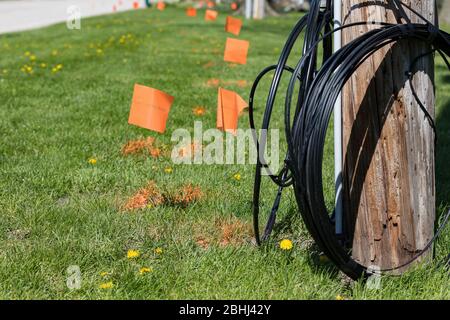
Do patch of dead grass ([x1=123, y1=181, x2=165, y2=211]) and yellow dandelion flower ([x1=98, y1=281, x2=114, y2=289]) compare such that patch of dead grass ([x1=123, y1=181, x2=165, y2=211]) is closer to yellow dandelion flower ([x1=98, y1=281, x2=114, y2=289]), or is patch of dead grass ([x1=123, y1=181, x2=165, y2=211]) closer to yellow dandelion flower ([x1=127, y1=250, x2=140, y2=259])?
yellow dandelion flower ([x1=127, y1=250, x2=140, y2=259])

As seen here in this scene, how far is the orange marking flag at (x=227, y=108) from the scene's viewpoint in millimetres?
3332

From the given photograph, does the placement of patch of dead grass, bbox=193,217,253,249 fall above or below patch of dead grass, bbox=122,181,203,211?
below

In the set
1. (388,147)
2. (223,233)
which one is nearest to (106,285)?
(223,233)

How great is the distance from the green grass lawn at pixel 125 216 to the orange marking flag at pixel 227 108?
537mm

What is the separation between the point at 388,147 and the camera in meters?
2.79

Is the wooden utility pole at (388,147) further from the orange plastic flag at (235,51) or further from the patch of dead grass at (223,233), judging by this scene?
the orange plastic flag at (235,51)

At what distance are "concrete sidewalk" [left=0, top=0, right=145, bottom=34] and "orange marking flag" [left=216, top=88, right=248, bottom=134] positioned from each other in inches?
508

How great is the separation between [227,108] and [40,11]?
60.9 ft

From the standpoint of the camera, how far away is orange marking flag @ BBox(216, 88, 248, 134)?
333 cm

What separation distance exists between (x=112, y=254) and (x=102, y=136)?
91.7 inches

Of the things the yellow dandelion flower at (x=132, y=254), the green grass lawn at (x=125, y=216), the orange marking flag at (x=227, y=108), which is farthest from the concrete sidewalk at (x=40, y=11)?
the yellow dandelion flower at (x=132, y=254)

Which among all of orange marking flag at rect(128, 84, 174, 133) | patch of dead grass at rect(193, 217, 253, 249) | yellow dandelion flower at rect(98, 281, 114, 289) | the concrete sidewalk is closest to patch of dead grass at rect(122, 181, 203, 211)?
patch of dead grass at rect(193, 217, 253, 249)

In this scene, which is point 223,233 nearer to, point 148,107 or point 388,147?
point 148,107

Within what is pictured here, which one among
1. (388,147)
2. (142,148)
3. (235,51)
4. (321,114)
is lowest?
(142,148)
